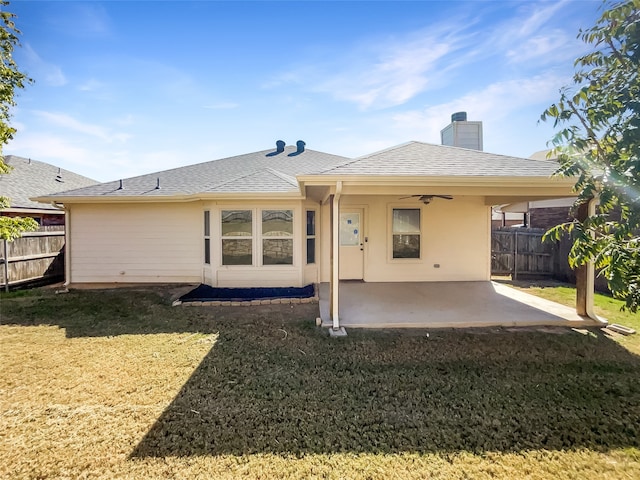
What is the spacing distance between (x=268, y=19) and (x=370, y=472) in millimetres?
8581

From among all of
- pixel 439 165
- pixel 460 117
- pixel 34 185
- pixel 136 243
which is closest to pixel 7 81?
pixel 136 243

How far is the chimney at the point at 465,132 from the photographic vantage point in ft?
40.7

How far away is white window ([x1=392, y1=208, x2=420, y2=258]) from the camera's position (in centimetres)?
901

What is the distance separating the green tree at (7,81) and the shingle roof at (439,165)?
18.5 feet

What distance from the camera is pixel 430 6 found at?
6586mm

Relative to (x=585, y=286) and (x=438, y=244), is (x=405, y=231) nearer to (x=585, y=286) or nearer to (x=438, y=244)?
(x=438, y=244)

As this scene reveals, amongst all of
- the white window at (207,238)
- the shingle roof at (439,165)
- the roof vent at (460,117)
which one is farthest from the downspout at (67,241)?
the roof vent at (460,117)

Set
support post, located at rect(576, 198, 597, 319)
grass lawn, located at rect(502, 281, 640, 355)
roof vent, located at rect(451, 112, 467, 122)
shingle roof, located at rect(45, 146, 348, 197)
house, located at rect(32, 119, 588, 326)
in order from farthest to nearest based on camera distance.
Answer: roof vent, located at rect(451, 112, 467, 122) → house, located at rect(32, 119, 588, 326) → shingle roof, located at rect(45, 146, 348, 197) → support post, located at rect(576, 198, 597, 319) → grass lawn, located at rect(502, 281, 640, 355)

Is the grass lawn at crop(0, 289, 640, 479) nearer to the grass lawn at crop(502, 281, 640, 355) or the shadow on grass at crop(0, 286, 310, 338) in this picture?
the shadow on grass at crop(0, 286, 310, 338)

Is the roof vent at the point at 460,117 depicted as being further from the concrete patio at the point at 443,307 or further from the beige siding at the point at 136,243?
Answer: the beige siding at the point at 136,243

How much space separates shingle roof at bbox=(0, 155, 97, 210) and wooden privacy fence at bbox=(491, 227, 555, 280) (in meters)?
16.6

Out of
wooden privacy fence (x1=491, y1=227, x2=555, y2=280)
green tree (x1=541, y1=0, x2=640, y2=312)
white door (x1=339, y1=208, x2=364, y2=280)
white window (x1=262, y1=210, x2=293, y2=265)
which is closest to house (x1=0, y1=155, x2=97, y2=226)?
white window (x1=262, y1=210, x2=293, y2=265)

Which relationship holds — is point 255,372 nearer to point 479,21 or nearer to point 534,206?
point 479,21

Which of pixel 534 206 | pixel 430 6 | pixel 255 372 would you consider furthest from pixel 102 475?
pixel 534 206
